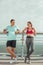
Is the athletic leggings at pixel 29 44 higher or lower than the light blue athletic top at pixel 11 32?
lower

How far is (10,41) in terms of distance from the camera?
32.4 feet

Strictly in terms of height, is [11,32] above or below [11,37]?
above

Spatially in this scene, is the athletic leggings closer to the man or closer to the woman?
the woman

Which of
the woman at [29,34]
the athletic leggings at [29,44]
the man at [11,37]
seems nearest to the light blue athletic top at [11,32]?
the man at [11,37]

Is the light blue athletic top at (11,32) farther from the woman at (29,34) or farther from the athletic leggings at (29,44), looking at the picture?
the athletic leggings at (29,44)

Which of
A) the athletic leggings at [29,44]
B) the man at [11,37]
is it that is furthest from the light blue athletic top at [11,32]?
the athletic leggings at [29,44]

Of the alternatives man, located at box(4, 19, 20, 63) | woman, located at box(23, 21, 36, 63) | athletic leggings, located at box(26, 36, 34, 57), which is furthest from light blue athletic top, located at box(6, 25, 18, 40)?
athletic leggings, located at box(26, 36, 34, 57)

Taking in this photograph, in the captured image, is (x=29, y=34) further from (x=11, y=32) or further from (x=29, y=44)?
(x=11, y=32)

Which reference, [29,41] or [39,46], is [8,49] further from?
[39,46]


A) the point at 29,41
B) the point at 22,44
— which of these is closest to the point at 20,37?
the point at 22,44

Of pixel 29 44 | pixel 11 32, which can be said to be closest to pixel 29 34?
pixel 29 44

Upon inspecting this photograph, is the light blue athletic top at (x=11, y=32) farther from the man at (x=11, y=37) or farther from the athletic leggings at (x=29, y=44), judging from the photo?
the athletic leggings at (x=29, y=44)

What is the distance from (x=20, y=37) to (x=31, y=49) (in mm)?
1294

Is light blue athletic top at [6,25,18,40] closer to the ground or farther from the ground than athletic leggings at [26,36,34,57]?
farther from the ground
